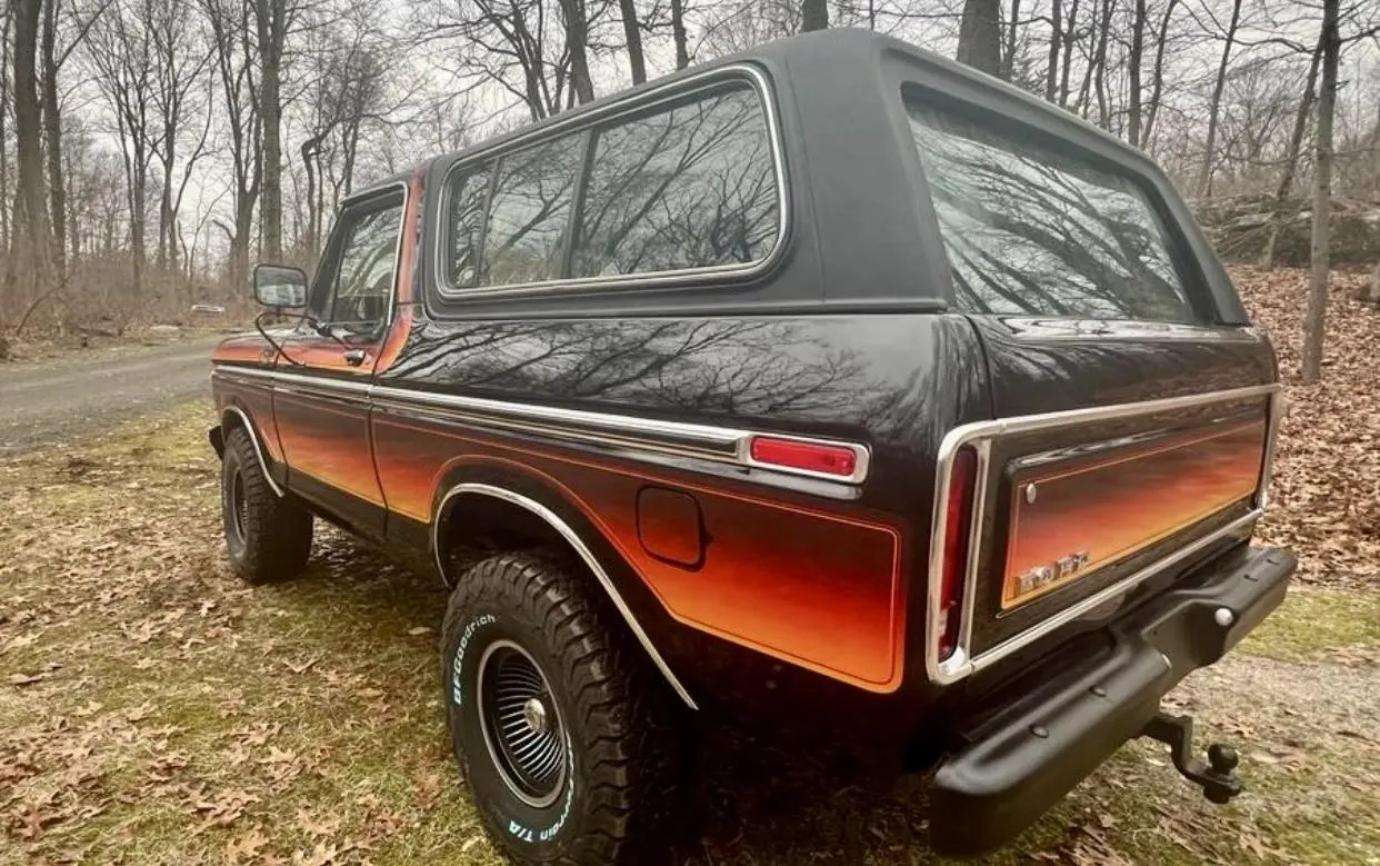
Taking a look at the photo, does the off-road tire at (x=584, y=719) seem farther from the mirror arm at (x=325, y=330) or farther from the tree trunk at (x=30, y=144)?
the tree trunk at (x=30, y=144)

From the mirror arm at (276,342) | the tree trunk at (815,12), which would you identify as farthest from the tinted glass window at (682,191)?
the tree trunk at (815,12)

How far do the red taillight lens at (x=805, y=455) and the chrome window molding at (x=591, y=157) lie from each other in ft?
1.25

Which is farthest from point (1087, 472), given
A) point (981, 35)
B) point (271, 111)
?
point (271, 111)

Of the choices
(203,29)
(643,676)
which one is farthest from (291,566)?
(203,29)

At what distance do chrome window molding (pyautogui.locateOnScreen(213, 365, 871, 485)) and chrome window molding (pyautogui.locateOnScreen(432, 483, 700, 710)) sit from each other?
0.18 meters

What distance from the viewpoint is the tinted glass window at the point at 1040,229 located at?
1666mm

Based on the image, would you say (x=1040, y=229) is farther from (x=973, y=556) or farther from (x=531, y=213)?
(x=531, y=213)

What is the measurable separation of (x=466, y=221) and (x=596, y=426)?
118 cm

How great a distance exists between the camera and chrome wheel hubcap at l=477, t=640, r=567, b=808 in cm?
207

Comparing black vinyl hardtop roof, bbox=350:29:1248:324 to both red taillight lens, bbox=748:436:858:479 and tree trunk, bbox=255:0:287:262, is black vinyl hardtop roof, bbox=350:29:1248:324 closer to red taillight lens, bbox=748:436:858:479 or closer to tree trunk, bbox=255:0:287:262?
red taillight lens, bbox=748:436:858:479

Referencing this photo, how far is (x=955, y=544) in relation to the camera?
51.4 inches

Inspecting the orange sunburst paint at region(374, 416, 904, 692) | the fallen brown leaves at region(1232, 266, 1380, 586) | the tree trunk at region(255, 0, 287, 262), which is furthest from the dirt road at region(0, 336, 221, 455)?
the fallen brown leaves at region(1232, 266, 1380, 586)

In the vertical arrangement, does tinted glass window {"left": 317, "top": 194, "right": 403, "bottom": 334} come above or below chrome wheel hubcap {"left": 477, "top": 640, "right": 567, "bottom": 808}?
above

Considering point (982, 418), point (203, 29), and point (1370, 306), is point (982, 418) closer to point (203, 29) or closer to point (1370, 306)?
point (1370, 306)
